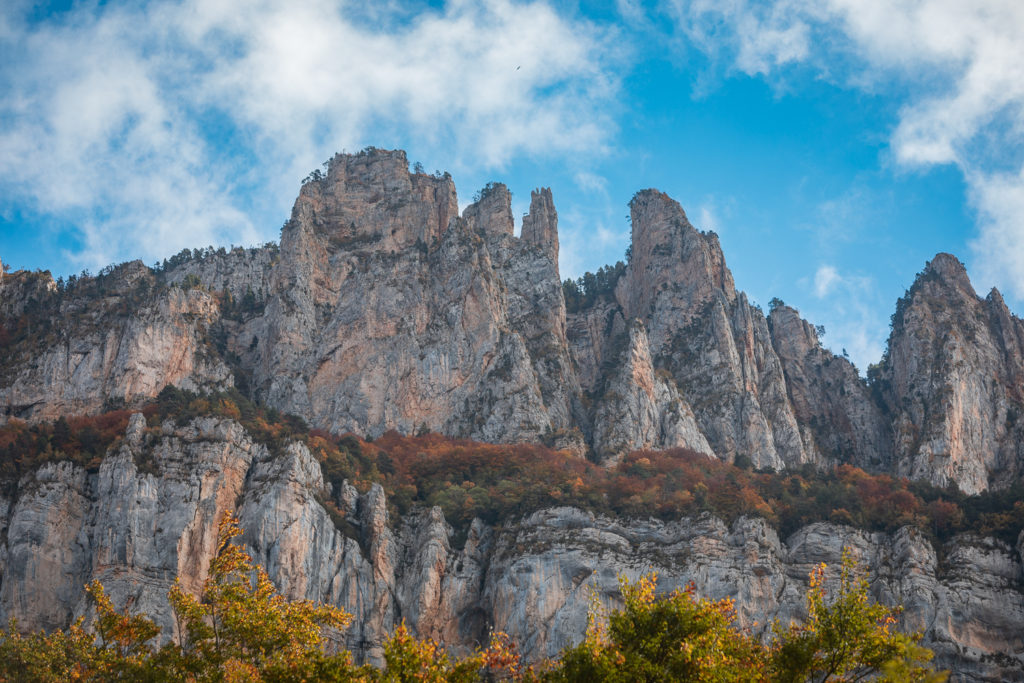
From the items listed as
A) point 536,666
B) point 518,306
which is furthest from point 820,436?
point 536,666

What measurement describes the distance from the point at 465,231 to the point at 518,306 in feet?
30.8

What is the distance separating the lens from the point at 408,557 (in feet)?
236

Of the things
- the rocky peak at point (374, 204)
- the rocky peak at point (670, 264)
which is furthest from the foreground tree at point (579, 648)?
the rocky peak at point (670, 264)

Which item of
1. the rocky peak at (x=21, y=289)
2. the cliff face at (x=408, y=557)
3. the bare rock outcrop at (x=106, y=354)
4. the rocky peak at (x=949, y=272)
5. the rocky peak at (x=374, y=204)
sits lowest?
the cliff face at (x=408, y=557)

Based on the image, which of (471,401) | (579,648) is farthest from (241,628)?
(471,401)

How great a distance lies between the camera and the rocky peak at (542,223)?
12644cm

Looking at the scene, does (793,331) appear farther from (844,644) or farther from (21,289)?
(844,644)

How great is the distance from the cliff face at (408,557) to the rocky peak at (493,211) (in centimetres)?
5741

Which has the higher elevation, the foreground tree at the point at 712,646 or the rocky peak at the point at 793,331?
the rocky peak at the point at 793,331

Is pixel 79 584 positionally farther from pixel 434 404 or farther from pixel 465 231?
pixel 465 231

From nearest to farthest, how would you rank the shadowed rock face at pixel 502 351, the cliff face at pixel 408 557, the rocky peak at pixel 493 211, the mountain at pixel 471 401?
the cliff face at pixel 408 557 → the mountain at pixel 471 401 → the shadowed rock face at pixel 502 351 → the rocky peak at pixel 493 211

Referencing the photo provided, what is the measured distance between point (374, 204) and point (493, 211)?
14489 millimetres

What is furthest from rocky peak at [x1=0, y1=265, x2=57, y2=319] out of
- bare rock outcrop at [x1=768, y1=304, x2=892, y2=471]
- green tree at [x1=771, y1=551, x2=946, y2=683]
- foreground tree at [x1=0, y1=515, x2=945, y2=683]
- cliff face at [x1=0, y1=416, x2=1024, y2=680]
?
green tree at [x1=771, y1=551, x2=946, y2=683]

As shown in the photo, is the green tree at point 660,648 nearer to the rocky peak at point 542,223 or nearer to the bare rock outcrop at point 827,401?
the bare rock outcrop at point 827,401
